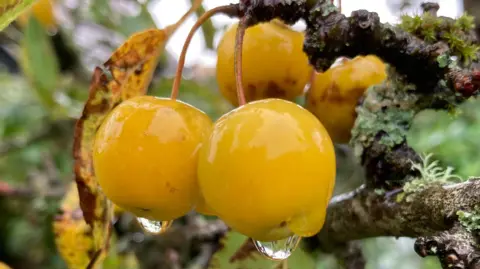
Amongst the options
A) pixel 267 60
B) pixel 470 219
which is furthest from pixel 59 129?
pixel 470 219

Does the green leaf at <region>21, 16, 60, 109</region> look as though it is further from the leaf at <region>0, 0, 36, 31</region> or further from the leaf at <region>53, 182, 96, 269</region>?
the leaf at <region>0, 0, 36, 31</region>

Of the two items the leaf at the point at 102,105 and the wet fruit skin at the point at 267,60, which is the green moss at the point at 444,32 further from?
the leaf at the point at 102,105

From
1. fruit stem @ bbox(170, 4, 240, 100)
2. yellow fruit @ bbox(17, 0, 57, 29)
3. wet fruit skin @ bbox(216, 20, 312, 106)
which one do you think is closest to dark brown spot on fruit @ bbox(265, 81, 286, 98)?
wet fruit skin @ bbox(216, 20, 312, 106)

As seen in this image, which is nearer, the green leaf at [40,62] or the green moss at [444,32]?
the green moss at [444,32]

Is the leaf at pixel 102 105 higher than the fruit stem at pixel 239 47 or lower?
lower

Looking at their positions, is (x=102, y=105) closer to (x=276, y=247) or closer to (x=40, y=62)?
(x=276, y=247)

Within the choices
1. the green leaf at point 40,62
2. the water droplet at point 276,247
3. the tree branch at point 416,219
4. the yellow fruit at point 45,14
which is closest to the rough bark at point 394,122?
the tree branch at point 416,219

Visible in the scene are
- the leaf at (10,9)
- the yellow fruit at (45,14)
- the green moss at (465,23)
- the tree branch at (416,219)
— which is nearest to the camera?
the tree branch at (416,219)
